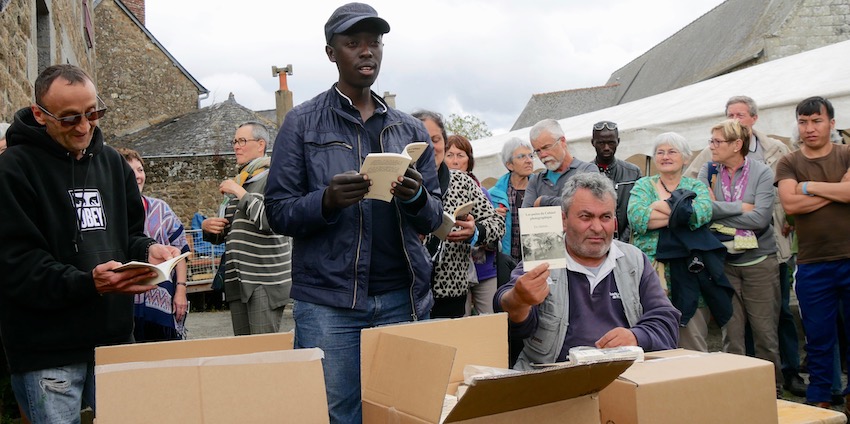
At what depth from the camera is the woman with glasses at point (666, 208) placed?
4938 mm

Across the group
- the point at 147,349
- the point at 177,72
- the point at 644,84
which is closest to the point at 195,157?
the point at 177,72

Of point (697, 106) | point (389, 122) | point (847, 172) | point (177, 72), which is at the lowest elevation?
point (847, 172)

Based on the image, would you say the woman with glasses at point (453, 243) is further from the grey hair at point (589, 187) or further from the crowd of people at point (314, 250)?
the grey hair at point (589, 187)

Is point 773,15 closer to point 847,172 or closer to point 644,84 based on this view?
point 644,84

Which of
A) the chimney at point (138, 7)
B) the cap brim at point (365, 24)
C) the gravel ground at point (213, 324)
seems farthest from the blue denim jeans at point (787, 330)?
the chimney at point (138, 7)

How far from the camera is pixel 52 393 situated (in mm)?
2523

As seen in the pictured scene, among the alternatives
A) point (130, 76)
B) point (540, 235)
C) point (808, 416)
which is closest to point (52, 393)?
point (540, 235)

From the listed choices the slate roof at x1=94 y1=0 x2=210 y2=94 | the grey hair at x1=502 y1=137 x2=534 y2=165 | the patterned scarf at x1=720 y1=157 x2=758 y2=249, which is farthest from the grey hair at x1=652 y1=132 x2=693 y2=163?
the slate roof at x1=94 y1=0 x2=210 y2=94

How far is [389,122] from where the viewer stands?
9.77 ft

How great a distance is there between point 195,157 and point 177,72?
629 centimetres

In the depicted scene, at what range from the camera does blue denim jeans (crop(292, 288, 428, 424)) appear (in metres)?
2.74

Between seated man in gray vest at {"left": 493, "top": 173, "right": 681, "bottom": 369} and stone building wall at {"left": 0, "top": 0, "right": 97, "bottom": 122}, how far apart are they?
351 centimetres

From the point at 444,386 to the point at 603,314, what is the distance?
1351 mm

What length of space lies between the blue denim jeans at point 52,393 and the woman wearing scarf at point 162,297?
1683 mm
